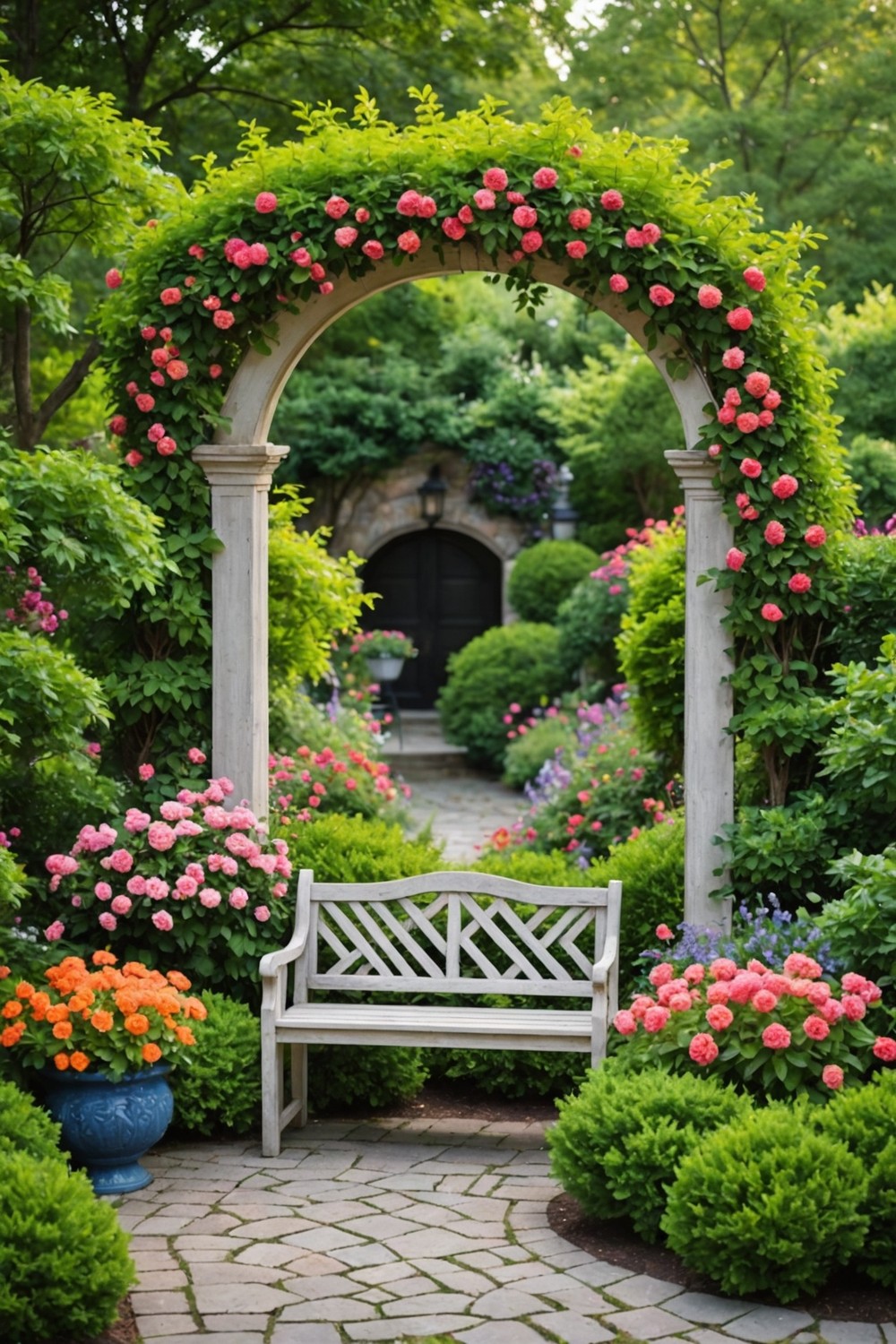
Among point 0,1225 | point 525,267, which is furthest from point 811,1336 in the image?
point 525,267

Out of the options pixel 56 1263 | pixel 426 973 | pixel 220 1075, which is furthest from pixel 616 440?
pixel 56 1263

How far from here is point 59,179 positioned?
6.44 m

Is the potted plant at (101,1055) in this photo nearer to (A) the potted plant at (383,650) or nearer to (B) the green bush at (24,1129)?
(B) the green bush at (24,1129)

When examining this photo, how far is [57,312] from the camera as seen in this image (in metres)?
6.33

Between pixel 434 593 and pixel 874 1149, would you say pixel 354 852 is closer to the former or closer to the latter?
pixel 874 1149

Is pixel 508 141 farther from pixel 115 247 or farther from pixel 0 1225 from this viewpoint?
pixel 0 1225

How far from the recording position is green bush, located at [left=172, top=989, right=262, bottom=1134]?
Result: 5.70 metres

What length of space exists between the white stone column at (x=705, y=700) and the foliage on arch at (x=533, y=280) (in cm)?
8

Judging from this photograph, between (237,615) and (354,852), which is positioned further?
(354,852)

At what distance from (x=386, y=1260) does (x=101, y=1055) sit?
1.06m

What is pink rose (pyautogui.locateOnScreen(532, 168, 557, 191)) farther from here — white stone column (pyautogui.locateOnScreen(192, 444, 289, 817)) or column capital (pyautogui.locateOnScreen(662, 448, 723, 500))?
white stone column (pyautogui.locateOnScreen(192, 444, 289, 817))

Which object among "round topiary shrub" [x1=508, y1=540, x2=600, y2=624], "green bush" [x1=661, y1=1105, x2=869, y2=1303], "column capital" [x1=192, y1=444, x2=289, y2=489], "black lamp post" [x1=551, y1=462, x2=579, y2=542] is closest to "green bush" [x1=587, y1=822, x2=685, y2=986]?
"column capital" [x1=192, y1=444, x2=289, y2=489]

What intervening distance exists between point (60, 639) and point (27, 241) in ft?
5.35

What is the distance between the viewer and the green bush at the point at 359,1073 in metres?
6.19
